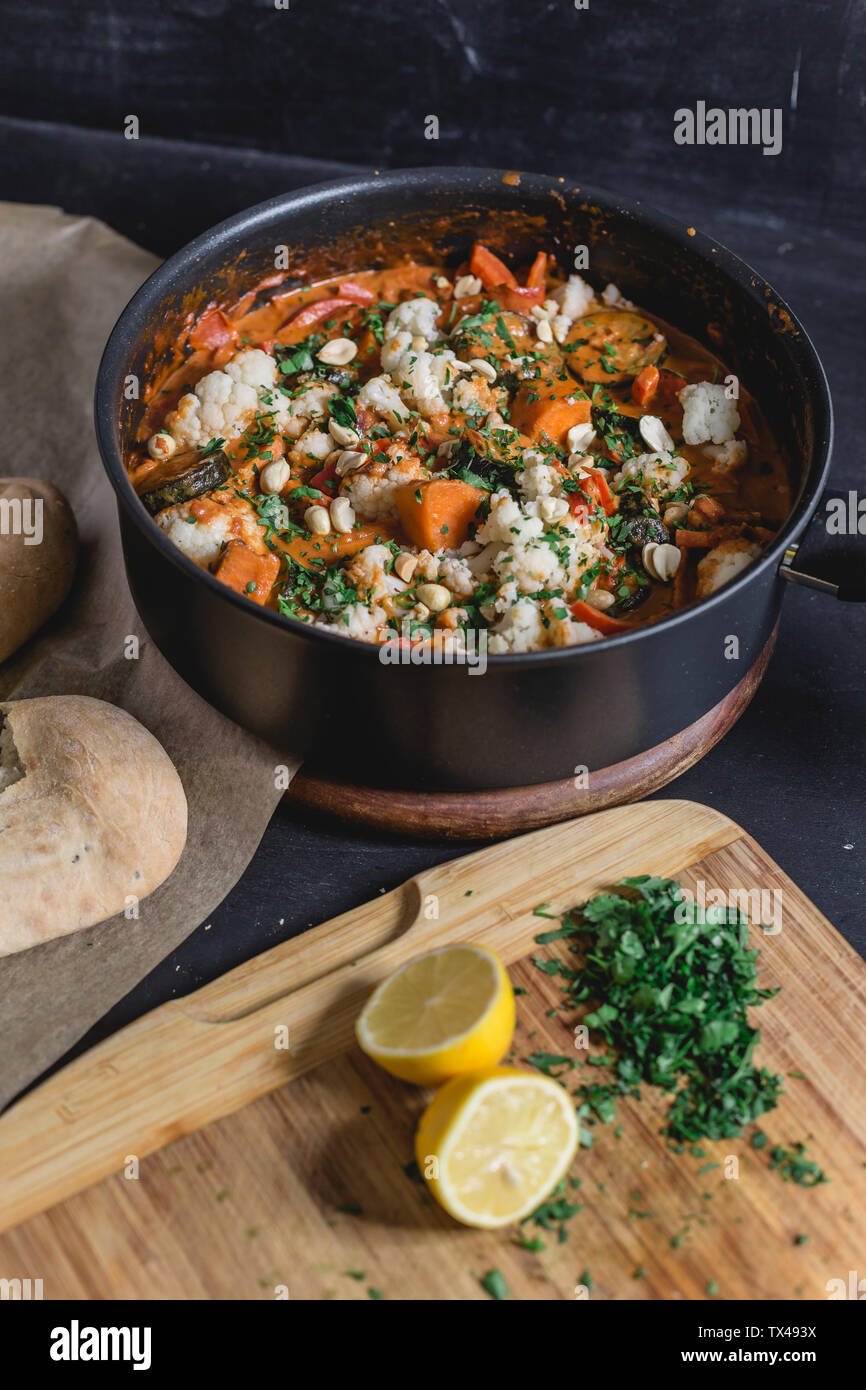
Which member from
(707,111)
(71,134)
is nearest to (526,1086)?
(707,111)

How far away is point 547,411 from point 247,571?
77 cm

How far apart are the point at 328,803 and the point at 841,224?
2455mm

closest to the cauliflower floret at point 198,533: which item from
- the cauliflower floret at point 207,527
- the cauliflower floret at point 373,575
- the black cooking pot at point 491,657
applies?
the cauliflower floret at point 207,527

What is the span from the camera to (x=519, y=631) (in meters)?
2.46

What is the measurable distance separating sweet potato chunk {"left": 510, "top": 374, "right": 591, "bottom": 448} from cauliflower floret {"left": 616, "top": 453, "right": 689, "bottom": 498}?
6.9 inches

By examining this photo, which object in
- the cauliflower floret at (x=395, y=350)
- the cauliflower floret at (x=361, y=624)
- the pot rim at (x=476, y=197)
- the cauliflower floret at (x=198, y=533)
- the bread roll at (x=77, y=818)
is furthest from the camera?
the cauliflower floret at (x=395, y=350)

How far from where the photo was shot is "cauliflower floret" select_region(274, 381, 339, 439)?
2906 millimetres

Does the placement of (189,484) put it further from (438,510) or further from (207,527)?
(438,510)

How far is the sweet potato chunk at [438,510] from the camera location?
2.63m

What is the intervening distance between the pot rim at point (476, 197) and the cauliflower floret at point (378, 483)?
0.48 metres

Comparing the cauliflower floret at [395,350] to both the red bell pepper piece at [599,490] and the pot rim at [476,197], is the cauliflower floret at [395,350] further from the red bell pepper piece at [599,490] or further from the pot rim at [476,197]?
the red bell pepper piece at [599,490]

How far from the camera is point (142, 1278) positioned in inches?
80.9

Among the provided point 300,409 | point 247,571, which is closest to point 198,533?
point 247,571

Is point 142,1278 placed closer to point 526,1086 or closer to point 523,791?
point 526,1086
